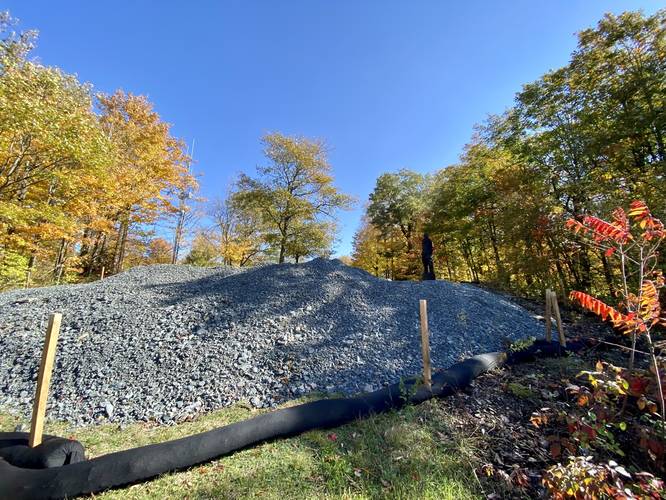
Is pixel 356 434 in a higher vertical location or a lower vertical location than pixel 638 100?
lower

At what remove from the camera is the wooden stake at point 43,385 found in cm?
181

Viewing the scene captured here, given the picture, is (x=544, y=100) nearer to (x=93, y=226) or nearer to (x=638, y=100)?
(x=638, y=100)

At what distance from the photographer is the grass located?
5.45 feet

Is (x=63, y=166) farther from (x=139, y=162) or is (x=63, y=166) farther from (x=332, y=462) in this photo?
(x=332, y=462)

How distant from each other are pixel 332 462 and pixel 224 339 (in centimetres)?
238

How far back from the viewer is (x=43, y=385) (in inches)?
75.2

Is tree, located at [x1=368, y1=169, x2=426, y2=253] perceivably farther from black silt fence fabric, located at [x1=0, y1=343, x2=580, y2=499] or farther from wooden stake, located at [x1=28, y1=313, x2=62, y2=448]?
wooden stake, located at [x1=28, y1=313, x2=62, y2=448]

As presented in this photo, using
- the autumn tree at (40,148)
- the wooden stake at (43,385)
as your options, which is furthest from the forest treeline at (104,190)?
the wooden stake at (43,385)

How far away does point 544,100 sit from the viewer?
24.3 ft

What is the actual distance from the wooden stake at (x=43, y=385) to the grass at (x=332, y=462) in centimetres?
42

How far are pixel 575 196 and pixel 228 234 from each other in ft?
53.1

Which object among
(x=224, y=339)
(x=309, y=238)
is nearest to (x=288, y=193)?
(x=309, y=238)

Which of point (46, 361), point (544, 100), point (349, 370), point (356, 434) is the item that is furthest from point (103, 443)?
point (544, 100)

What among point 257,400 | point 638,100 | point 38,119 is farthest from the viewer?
point 638,100
